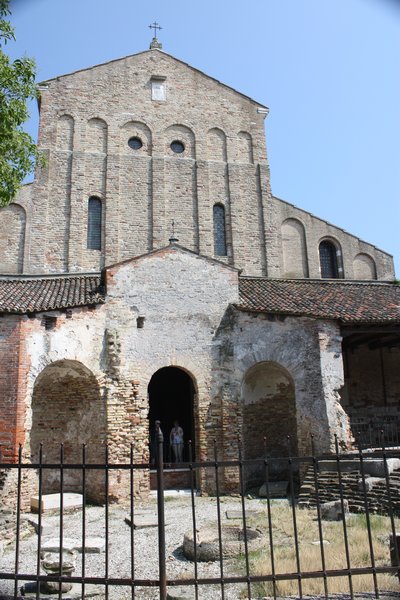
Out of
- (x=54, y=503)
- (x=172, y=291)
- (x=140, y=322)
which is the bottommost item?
(x=54, y=503)

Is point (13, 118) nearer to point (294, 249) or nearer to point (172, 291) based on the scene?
point (172, 291)

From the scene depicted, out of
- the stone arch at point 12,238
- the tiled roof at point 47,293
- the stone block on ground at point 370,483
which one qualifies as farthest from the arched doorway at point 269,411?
the stone arch at point 12,238

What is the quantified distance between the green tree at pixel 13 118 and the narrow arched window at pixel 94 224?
7925 millimetres

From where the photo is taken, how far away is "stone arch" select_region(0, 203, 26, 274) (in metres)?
17.8

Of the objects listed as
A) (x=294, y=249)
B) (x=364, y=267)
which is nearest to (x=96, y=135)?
(x=294, y=249)

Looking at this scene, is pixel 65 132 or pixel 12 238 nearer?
pixel 12 238

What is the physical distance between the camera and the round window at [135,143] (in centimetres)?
2030

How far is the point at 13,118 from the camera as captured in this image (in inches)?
409

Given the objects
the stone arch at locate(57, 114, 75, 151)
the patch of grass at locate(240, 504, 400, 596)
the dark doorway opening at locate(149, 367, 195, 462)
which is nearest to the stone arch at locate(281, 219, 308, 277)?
the dark doorway opening at locate(149, 367, 195, 462)

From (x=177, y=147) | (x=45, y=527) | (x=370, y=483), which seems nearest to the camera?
(x=45, y=527)

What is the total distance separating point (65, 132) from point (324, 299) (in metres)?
11.5

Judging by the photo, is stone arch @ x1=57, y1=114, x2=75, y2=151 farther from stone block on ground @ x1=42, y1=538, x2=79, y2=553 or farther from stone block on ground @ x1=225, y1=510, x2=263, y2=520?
stone block on ground @ x1=42, y1=538, x2=79, y2=553

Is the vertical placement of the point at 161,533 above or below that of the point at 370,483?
below

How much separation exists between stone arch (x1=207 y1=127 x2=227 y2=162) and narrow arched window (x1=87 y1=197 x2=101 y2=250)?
16.2 ft
